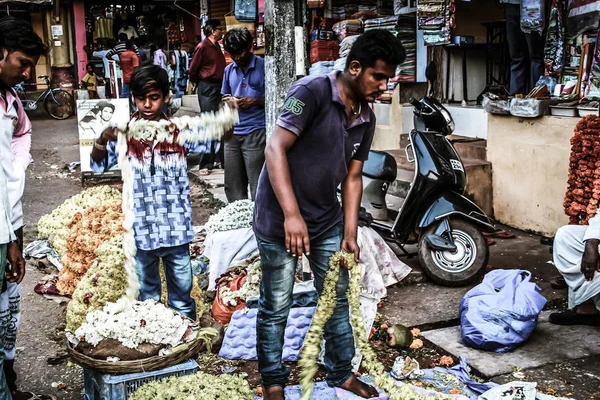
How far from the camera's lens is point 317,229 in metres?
3.60

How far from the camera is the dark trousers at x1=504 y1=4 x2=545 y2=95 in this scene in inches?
326

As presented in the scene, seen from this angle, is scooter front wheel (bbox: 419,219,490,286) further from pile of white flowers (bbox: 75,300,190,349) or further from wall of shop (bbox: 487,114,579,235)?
pile of white flowers (bbox: 75,300,190,349)

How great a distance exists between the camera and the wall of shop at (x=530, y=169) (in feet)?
22.9

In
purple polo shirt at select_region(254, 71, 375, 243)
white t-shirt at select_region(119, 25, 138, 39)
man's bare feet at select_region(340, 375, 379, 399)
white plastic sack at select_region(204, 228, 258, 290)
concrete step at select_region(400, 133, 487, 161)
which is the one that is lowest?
man's bare feet at select_region(340, 375, 379, 399)

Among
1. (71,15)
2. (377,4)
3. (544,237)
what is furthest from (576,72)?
(71,15)

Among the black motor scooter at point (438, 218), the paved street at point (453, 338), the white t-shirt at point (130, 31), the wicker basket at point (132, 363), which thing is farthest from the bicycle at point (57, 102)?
the wicker basket at point (132, 363)

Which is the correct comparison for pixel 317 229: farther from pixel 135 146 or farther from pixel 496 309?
pixel 496 309

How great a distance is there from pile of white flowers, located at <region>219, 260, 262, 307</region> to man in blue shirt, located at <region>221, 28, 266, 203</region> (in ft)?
5.63

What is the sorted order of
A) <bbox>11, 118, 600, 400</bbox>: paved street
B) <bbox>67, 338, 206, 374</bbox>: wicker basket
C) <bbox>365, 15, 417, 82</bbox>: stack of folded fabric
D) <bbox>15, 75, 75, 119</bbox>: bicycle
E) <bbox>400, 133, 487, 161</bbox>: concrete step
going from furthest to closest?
<bbox>15, 75, 75, 119</bbox>: bicycle → <bbox>365, 15, 417, 82</bbox>: stack of folded fabric → <bbox>400, 133, 487, 161</bbox>: concrete step → <bbox>11, 118, 600, 400</bbox>: paved street → <bbox>67, 338, 206, 374</bbox>: wicker basket

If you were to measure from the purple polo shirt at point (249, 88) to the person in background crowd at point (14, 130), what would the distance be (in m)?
3.23

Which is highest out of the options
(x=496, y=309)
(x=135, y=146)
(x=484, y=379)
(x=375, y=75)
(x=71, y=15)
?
(x=71, y=15)

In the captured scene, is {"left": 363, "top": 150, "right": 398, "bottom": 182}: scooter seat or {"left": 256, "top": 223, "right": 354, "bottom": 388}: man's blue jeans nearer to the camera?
{"left": 256, "top": 223, "right": 354, "bottom": 388}: man's blue jeans

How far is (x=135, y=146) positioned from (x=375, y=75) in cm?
161

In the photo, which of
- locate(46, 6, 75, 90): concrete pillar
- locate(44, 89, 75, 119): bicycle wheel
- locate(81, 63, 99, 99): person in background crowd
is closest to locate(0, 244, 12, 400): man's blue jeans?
locate(44, 89, 75, 119): bicycle wheel
